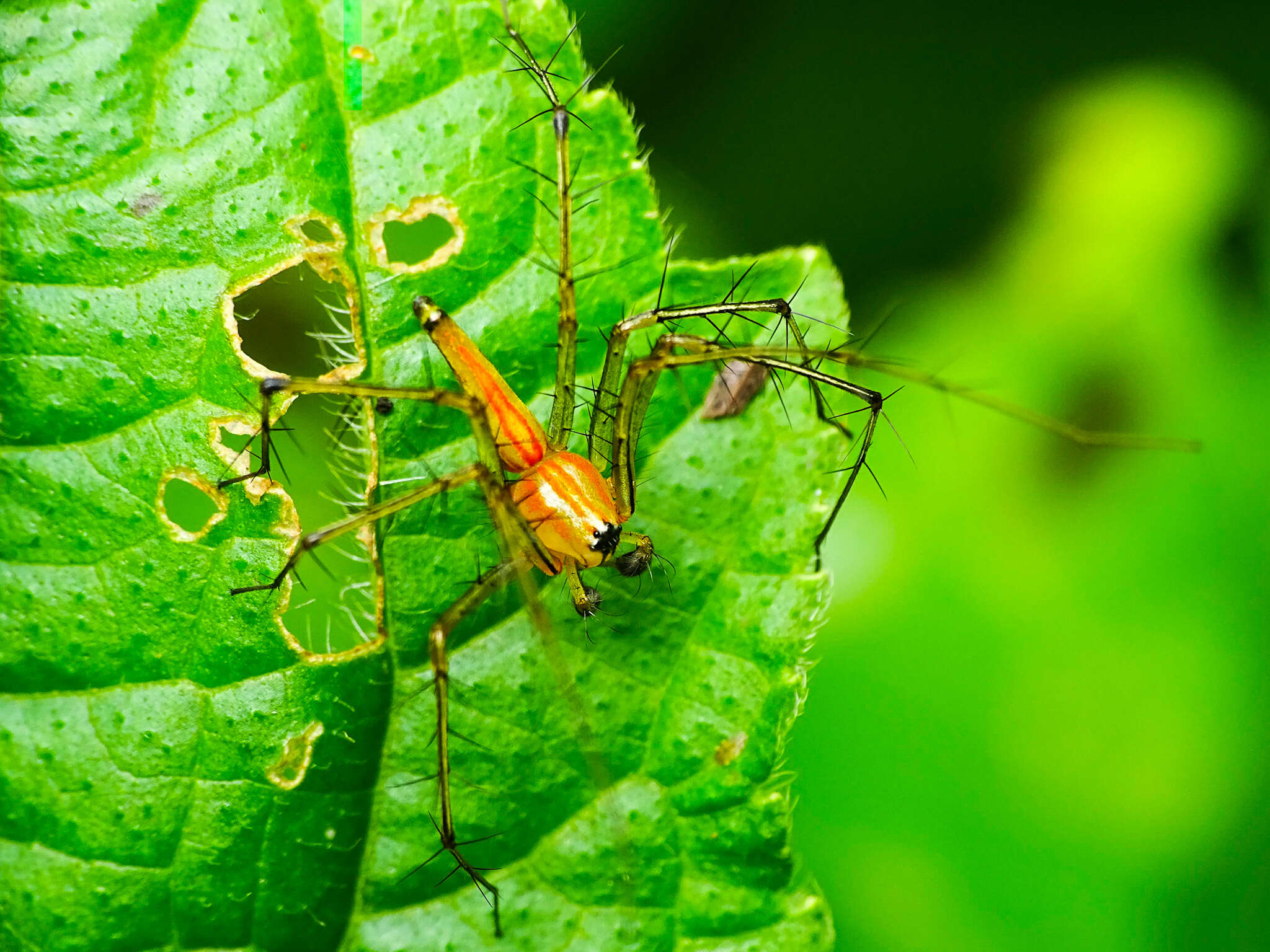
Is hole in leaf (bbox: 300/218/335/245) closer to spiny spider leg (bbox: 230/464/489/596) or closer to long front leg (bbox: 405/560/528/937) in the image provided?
spiny spider leg (bbox: 230/464/489/596)

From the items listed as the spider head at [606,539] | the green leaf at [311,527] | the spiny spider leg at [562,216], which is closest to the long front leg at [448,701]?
the green leaf at [311,527]

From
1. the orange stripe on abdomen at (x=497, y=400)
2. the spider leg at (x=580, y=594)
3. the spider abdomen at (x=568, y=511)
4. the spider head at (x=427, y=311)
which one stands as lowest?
the spider leg at (x=580, y=594)

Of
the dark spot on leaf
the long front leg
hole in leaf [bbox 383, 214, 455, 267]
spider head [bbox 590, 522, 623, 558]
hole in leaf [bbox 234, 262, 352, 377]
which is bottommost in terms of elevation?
the long front leg

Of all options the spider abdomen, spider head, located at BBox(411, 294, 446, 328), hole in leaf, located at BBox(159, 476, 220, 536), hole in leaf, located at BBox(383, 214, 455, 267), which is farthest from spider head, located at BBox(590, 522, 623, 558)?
hole in leaf, located at BBox(159, 476, 220, 536)

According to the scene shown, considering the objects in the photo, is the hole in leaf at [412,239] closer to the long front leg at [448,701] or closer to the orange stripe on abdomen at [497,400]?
the orange stripe on abdomen at [497,400]

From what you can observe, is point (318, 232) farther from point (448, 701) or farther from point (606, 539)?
point (448, 701)
